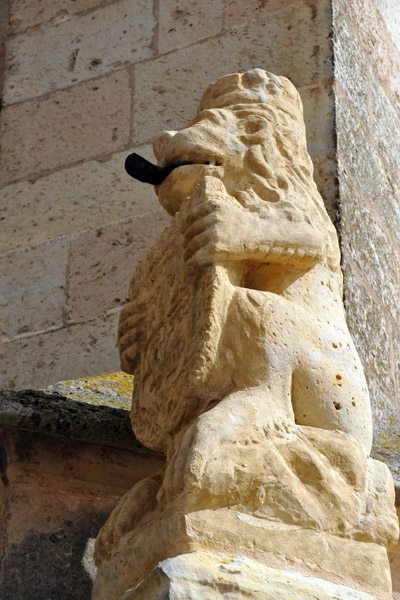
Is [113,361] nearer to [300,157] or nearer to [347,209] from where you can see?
[347,209]

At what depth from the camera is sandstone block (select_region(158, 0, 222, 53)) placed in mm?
4621

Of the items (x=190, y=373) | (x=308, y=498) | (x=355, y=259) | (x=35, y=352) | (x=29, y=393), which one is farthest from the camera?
(x=35, y=352)

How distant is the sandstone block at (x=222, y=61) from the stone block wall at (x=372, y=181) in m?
0.11

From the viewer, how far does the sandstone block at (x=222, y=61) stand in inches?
171

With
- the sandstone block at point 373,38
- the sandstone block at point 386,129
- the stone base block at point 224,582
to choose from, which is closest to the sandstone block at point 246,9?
the sandstone block at point 373,38

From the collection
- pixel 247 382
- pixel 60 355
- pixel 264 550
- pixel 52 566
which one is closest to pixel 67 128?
pixel 60 355

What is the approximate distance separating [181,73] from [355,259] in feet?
3.99

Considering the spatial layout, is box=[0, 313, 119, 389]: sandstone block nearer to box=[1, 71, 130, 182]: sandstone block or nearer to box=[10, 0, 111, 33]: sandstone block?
box=[1, 71, 130, 182]: sandstone block

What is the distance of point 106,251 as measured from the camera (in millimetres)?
4277

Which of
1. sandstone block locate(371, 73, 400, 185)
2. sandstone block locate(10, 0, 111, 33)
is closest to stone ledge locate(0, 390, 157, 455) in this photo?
sandstone block locate(371, 73, 400, 185)

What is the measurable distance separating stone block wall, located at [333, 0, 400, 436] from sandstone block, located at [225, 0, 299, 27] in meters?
0.26

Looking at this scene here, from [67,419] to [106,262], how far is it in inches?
49.1

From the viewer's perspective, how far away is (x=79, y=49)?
4.84 meters

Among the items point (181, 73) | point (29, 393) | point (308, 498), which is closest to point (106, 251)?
point (181, 73)
